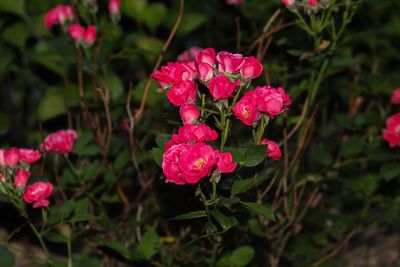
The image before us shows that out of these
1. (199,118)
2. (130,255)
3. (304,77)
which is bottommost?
(130,255)

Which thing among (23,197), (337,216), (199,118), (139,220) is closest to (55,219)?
(23,197)

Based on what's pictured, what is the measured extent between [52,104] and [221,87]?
137 cm

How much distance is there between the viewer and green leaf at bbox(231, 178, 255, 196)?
156 cm

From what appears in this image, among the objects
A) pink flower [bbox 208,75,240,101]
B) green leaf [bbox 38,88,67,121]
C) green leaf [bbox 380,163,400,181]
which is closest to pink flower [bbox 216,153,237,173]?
pink flower [bbox 208,75,240,101]

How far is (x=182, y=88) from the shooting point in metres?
1.51

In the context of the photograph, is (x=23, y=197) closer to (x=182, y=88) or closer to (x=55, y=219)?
(x=55, y=219)

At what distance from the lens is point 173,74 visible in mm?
1522

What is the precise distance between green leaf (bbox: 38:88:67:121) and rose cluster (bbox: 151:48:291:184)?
1.20 metres

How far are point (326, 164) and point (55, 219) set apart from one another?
81 cm

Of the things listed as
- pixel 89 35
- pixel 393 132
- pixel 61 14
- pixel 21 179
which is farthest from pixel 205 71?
pixel 61 14

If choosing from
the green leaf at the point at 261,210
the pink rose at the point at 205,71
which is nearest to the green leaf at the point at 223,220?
the green leaf at the point at 261,210

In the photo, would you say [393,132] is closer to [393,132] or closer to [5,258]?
[393,132]

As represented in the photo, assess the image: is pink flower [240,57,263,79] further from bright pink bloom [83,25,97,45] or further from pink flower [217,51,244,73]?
bright pink bloom [83,25,97,45]

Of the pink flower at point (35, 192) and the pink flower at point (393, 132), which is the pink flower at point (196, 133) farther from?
the pink flower at point (393, 132)
